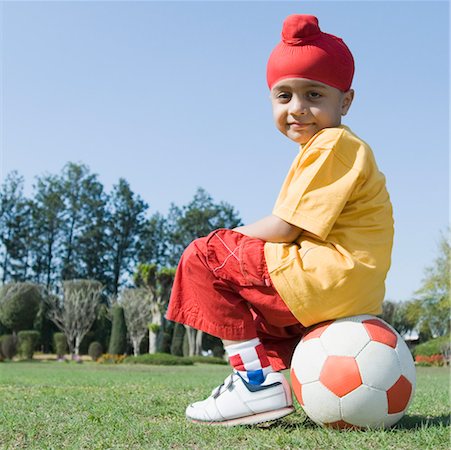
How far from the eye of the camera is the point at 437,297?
38625 millimetres

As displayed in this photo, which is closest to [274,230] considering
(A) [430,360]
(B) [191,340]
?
(A) [430,360]

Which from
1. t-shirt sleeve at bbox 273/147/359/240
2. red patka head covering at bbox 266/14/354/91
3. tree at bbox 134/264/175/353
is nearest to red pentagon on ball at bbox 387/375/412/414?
t-shirt sleeve at bbox 273/147/359/240

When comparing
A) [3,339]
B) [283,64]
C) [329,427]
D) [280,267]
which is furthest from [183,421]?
[3,339]

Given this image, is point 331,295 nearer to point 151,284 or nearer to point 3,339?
point 151,284

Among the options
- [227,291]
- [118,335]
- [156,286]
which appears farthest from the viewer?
[118,335]

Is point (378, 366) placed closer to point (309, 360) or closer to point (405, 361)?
point (405, 361)

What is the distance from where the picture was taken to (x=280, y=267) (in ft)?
10.6

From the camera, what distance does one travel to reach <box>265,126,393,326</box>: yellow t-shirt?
3.21 m

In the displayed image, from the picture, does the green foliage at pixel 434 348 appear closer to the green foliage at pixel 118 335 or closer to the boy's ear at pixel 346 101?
the green foliage at pixel 118 335

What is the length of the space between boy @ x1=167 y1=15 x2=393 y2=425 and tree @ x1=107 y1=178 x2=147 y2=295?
1849 inches

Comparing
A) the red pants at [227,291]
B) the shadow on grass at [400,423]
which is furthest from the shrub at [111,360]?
the red pants at [227,291]

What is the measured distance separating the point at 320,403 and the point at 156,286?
30.9 meters

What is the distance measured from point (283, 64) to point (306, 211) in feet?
2.96

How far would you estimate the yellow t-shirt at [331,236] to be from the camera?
3205 mm
